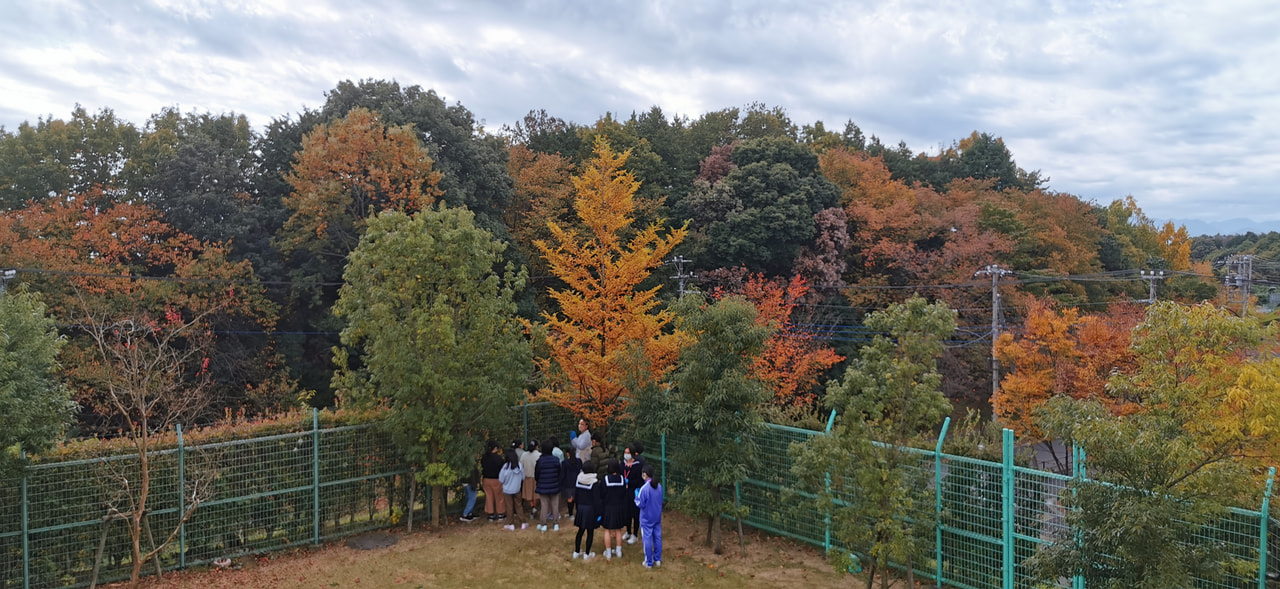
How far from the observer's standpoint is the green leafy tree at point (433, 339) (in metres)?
12.8

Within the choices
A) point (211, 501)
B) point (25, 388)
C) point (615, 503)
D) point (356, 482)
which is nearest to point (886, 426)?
point (615, 503)

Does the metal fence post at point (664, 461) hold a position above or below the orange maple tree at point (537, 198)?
below

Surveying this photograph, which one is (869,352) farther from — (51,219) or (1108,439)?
(51,219)

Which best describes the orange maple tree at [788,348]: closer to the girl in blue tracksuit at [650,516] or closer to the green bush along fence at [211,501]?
the girl in blue tracksuit at [650,516]

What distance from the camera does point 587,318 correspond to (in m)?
16.1

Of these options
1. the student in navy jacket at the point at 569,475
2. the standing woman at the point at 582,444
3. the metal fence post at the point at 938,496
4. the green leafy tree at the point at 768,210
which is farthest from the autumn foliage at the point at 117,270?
the metal fence post at the point at 938,496

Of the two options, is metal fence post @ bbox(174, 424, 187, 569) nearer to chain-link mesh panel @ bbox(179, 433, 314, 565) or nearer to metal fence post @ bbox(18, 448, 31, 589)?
chain-link mesh panel @ bbox(179, 433, 314, 565)

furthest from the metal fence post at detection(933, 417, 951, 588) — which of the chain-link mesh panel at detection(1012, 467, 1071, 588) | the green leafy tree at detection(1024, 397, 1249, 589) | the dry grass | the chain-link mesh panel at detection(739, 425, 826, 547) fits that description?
the green leafy tree at detection(1024, 397, 1249, 589)

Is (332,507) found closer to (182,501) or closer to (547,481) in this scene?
(182,501)

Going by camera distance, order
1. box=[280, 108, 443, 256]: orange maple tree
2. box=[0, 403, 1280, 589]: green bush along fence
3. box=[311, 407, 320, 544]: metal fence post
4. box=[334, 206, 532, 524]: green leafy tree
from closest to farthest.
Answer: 1. box=[0, 403, 1280, 589]: green bush along fence
2. box=[311, 407, 320, 544]: metal fence post
3. box=[334, 206, 532, 524]: green leafy tree
4. box=[280, 108, 443, 256]: orange maple tree

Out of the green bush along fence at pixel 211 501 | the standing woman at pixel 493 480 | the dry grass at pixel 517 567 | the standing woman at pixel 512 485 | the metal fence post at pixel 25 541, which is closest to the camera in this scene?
the metal fence post at pixel 25 541

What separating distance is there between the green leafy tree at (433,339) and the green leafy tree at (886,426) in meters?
6.32

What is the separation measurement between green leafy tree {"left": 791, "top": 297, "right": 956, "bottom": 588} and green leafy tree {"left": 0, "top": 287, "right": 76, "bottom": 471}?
9211 millimetres

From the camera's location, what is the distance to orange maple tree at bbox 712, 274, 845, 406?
Answer: 2312cm
